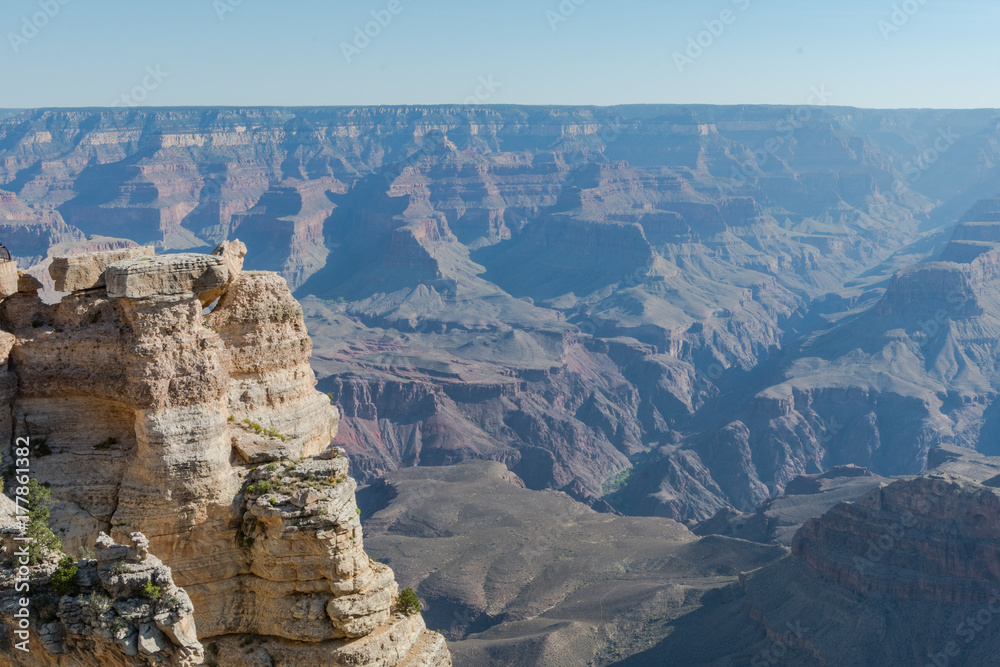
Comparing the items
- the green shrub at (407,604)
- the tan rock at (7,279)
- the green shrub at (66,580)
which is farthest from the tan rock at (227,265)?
the green shrub at (407,604)

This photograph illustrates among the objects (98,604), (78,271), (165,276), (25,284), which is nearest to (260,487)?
(98,604)

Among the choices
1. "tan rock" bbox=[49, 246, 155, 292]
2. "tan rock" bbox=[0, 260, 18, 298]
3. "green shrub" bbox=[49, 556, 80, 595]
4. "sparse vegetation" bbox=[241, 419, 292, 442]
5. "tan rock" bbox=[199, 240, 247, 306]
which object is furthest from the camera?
"tan rock" bbox=[49, 246, 155, 292]

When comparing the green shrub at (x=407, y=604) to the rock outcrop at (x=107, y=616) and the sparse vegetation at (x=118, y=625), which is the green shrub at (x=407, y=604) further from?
the sparse vegetation at (x=118, y=625)

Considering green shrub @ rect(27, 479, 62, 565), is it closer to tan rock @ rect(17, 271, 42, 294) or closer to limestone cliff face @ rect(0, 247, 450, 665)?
limestone cliff face @ rect(0, 247, 450, 665)

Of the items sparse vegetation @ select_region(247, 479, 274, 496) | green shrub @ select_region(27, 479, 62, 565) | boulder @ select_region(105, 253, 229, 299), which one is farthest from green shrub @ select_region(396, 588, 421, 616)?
boulder @ select_region(105, 253, 229, 299)

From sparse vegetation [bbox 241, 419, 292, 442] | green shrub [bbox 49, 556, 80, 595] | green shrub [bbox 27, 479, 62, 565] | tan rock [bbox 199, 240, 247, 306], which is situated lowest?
green shrub [bbox 49, 556, 80, 595]
